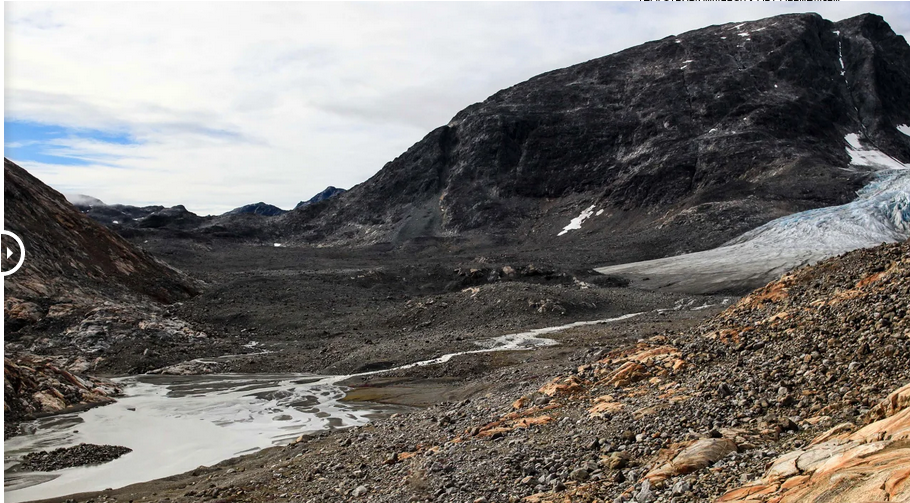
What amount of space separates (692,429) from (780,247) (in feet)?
214

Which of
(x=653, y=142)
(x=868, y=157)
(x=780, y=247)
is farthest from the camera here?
(x=653, y=142)

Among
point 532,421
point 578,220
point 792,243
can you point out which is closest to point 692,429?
point 532,421

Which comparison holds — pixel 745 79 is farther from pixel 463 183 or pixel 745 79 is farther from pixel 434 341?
pixel 434 341

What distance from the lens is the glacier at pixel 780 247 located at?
60.4m

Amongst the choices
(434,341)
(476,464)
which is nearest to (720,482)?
(476,464)

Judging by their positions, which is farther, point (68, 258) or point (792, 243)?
point (792, 243)

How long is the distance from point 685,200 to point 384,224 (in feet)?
174

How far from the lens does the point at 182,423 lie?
23.1 meters

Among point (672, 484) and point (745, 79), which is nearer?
point (672, 484)

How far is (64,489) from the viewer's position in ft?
49.5

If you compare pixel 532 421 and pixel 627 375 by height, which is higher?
pixel 627 375

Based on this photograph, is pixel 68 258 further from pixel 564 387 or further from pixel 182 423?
pixel 564 387

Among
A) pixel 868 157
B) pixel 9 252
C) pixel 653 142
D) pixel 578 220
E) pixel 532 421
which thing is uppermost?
pixel 653 142

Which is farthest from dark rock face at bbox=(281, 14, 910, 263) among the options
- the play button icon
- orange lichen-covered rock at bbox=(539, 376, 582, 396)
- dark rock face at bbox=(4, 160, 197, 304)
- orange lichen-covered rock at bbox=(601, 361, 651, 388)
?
orange lichen-covered rock at bbox=(601, 361, 651, 388)
